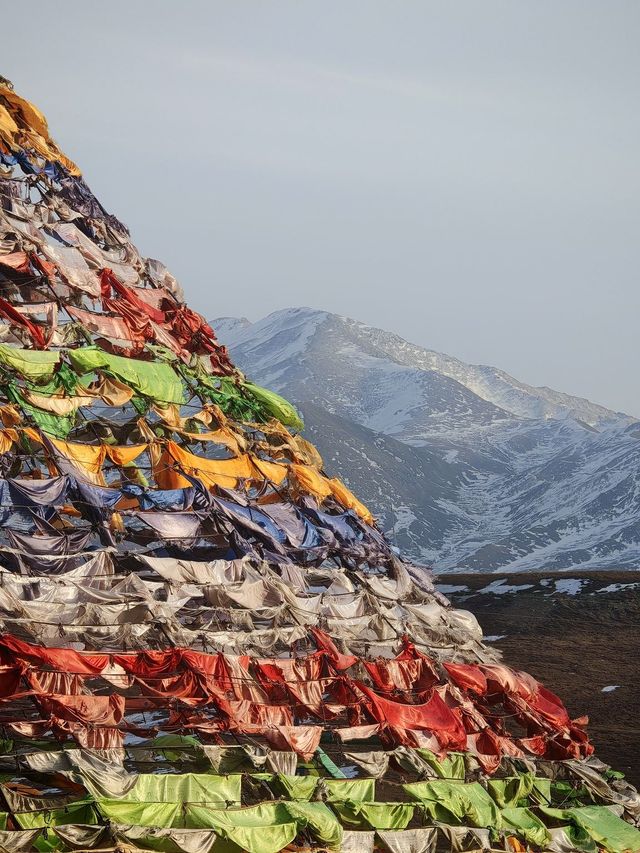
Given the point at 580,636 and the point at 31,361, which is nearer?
the point at 31,361

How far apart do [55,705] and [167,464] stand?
19368mm

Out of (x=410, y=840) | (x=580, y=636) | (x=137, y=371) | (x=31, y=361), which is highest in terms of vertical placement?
(x=137, y=371)

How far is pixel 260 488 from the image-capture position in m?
61.2

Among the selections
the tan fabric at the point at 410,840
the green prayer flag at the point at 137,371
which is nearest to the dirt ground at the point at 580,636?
the tan fabric at the point at 410,840

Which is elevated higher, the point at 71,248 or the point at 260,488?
the point at 71,248

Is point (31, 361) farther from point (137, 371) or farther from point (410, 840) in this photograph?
point (410, 840)

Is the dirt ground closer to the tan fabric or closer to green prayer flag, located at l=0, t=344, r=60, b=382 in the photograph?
the tan fabric

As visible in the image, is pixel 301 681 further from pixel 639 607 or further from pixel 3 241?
pixel 639 607

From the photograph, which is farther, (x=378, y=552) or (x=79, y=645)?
(x=378, y=552)

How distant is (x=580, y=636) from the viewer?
84562mm

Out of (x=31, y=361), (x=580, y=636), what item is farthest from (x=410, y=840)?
(x=580, y=636)

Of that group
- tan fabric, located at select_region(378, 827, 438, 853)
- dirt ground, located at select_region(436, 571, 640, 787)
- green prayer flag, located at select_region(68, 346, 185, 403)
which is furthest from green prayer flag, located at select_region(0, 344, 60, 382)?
dirt ground, located at select_region(436, 571, 640, 787)

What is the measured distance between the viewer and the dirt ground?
60.4 meters

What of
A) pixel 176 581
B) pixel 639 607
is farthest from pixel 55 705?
pixel 639 607
